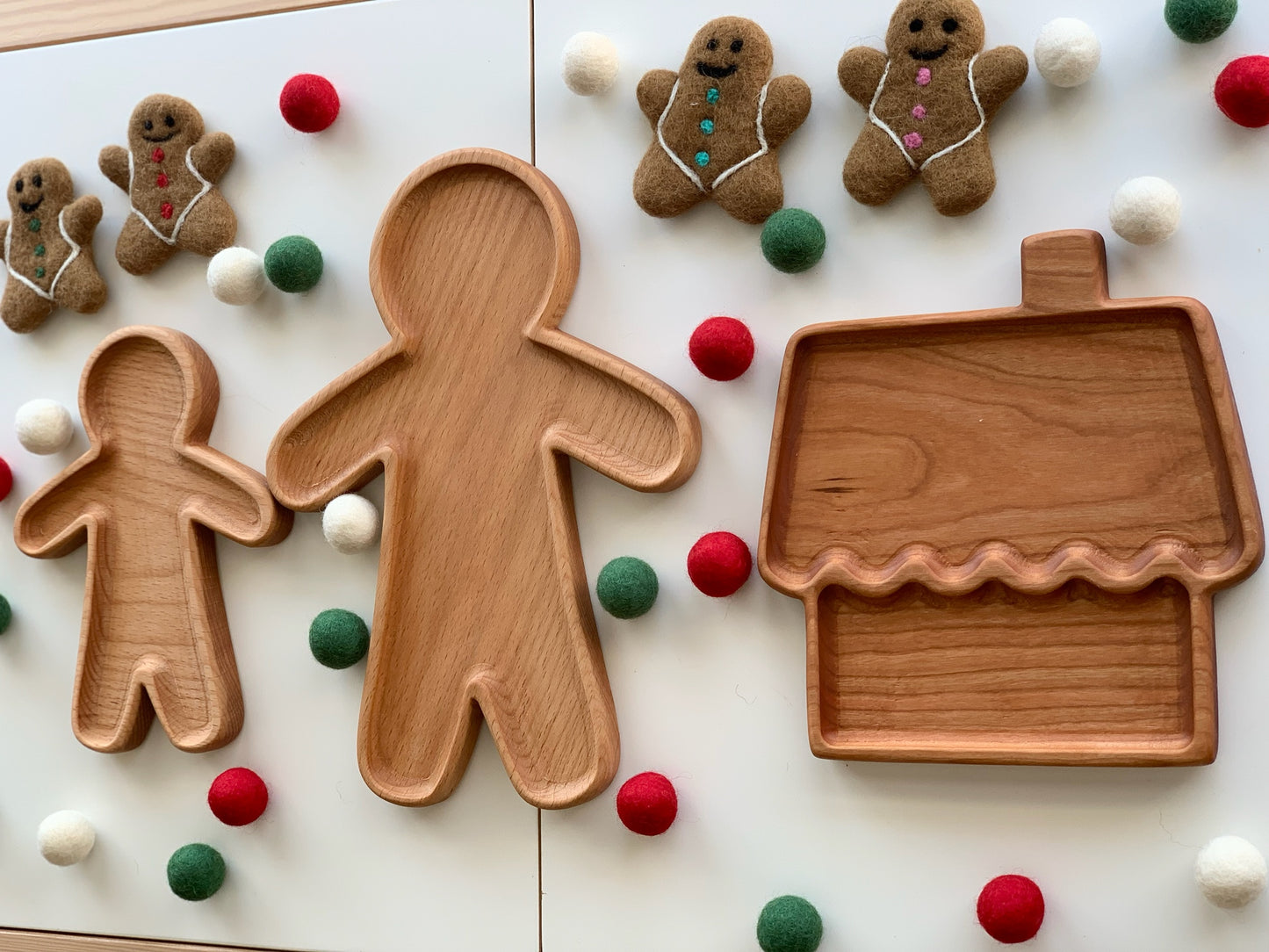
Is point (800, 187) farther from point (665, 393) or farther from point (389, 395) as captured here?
point (389, 395)

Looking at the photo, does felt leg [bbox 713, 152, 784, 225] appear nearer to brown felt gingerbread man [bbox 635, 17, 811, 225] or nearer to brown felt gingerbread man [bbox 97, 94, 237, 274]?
brown felt gingerbread man [bbox 635, 17, 811, 225]

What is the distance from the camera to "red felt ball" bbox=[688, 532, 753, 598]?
0.76 metres

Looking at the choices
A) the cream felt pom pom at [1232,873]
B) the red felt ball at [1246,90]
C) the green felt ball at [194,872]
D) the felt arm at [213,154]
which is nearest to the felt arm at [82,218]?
the felt arm at [213,154]

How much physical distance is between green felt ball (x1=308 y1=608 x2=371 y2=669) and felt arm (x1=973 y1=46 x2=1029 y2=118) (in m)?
0.57

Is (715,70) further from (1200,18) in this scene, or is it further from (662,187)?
(1200,18)

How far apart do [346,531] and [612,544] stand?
0.19 m

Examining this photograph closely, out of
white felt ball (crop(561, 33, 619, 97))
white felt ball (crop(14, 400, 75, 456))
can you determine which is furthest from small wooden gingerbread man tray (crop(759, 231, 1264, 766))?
white felt ball (crop(14, 400, 75, 456))

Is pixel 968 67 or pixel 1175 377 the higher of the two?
pixel 968 67

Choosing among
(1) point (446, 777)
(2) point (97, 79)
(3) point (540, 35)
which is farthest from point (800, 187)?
(2) point (97, 79)

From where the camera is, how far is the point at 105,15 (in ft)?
3.19

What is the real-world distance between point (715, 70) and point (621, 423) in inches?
9.9

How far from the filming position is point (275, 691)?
90 centimetres

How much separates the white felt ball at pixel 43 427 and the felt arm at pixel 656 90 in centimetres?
54

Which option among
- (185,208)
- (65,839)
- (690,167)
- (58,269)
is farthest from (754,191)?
(65,839)
